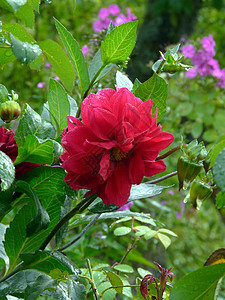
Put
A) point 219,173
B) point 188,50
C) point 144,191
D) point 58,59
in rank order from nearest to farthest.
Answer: point 219,173, point 144,191, point 58,59, point 188,50

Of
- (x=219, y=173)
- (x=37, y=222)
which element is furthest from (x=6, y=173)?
(x=219, y=173)

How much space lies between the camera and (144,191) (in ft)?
1.17

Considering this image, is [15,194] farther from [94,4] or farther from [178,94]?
[94,4]

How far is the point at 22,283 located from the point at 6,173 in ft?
0.41

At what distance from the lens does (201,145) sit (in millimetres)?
310

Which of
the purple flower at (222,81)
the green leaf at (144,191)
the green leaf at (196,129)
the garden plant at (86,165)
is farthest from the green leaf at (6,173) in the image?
the purple flower at (222,81)

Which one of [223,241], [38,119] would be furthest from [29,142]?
[223,241]

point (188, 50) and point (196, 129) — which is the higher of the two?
point (188, 50)

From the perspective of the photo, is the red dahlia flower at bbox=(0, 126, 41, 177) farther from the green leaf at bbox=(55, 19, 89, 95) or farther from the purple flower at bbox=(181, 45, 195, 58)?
the purple flower at bbox=(181, 45, 195, 58)

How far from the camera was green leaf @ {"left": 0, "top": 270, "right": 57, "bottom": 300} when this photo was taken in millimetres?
320

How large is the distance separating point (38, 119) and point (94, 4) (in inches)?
91.7

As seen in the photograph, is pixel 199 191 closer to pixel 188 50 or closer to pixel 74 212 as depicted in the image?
pixel 74 212

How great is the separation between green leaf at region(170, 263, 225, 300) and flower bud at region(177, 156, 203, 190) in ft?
0.23

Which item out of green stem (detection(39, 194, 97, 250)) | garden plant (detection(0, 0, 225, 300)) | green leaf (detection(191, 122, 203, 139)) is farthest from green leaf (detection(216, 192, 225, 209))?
green leaf (detection(191, 122, 203, 139))
